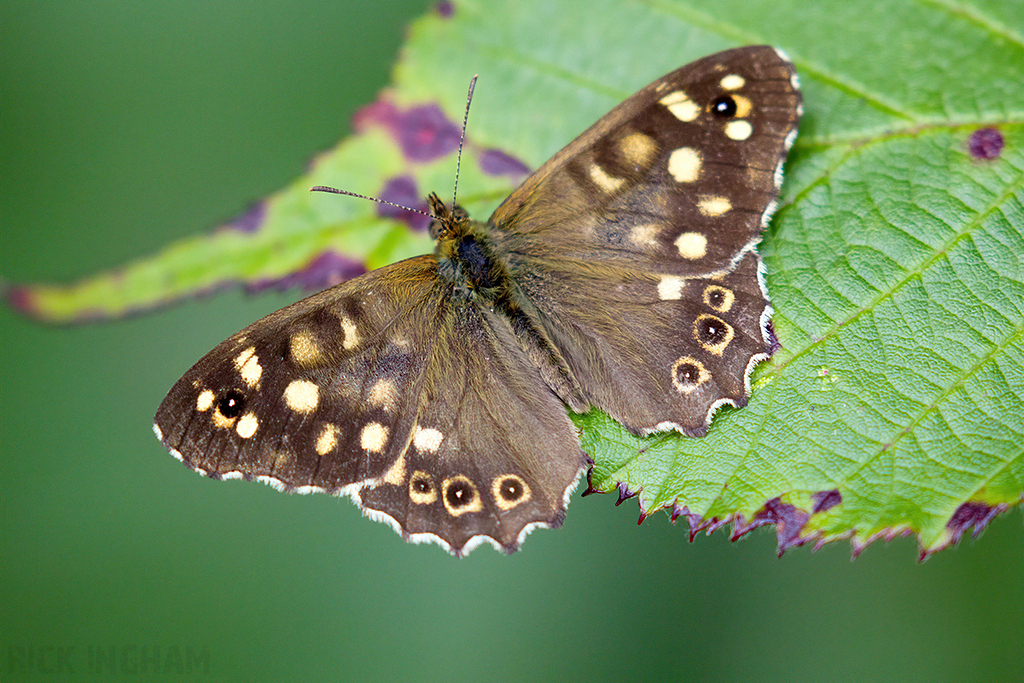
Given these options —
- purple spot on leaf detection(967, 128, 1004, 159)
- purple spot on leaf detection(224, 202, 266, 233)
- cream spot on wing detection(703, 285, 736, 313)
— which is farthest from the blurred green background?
purple spot on leaf detection(967, 128, 1004, 159)

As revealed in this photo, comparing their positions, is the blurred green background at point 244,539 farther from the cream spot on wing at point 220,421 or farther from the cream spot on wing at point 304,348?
the cream spot on wing at point 220,421

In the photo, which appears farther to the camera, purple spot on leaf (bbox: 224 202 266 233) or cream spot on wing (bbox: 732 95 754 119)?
purple spot on leaf (bbox: 224 202 266 233)

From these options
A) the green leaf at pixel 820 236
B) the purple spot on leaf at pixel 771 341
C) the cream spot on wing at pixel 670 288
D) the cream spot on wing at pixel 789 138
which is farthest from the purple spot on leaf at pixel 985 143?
the cream spot on wing at pixel 670 288

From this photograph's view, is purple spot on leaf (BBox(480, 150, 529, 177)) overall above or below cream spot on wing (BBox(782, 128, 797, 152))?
above

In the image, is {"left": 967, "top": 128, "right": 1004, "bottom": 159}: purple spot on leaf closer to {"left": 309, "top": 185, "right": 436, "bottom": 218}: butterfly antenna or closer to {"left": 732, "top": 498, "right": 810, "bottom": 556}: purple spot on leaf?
{"left": 732, "top": 498, "right": 810, "bottom": 556}: purple spot on leaf

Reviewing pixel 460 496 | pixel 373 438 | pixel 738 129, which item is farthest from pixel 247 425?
pixel 738 129

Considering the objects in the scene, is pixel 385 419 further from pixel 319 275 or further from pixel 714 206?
pixel 714 206

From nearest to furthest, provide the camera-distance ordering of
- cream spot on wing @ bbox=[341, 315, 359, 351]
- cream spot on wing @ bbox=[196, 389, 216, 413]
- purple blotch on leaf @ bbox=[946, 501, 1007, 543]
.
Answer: purple blotch on leaf @ bbox=[946, 501, 1007, 543], cream spot on wing @ bbox=[196, 389, 216, 413], cream spot on wing @ bbox=[341, 315, 359, 351]

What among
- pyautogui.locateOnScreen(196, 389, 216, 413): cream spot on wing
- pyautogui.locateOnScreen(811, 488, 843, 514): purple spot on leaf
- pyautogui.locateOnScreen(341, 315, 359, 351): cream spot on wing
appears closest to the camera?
pyautogui.locateOnScreen(811, 488, 843, 514): purple spot on leaf
